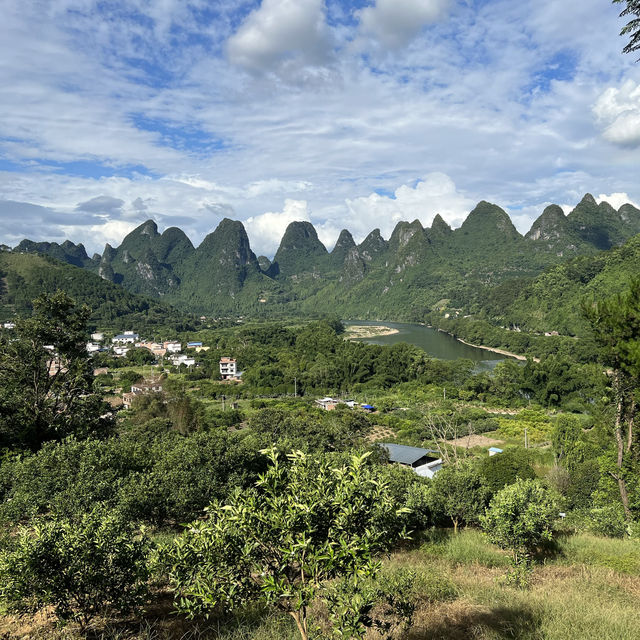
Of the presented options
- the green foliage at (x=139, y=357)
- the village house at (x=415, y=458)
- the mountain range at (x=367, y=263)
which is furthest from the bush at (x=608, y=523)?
the mountain range at (x=367, y=263)

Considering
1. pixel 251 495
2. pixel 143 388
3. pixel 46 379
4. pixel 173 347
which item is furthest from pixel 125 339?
pixel 251 495

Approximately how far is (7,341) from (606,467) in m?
17.2

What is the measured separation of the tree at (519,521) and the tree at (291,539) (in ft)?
17.7

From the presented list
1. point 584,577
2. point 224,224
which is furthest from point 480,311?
point 224,224

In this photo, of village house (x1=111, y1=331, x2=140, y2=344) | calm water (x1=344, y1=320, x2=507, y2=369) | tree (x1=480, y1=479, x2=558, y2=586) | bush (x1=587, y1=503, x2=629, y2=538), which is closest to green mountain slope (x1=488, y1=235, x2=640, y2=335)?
calm water (x1=344, y1=320, x2=507, y2=369)

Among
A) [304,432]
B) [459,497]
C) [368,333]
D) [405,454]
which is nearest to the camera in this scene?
[459,497]

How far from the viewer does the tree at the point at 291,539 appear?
2664 millimetres

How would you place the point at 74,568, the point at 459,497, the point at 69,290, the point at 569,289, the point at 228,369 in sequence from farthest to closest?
1. the point at 69,290
2. the point at 569,289
3. the point at 228,369
4. the point at 459,497
5. the point at 74,568

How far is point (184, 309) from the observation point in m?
150

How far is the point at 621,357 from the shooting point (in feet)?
35.5

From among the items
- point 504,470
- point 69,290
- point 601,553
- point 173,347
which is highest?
point 69,290

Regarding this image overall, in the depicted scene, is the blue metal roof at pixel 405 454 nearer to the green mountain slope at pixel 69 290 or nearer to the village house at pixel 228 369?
the village house at pixel 228 369

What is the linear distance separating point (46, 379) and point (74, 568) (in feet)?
31.9

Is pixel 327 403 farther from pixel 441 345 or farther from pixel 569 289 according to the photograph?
pixel 569 289
